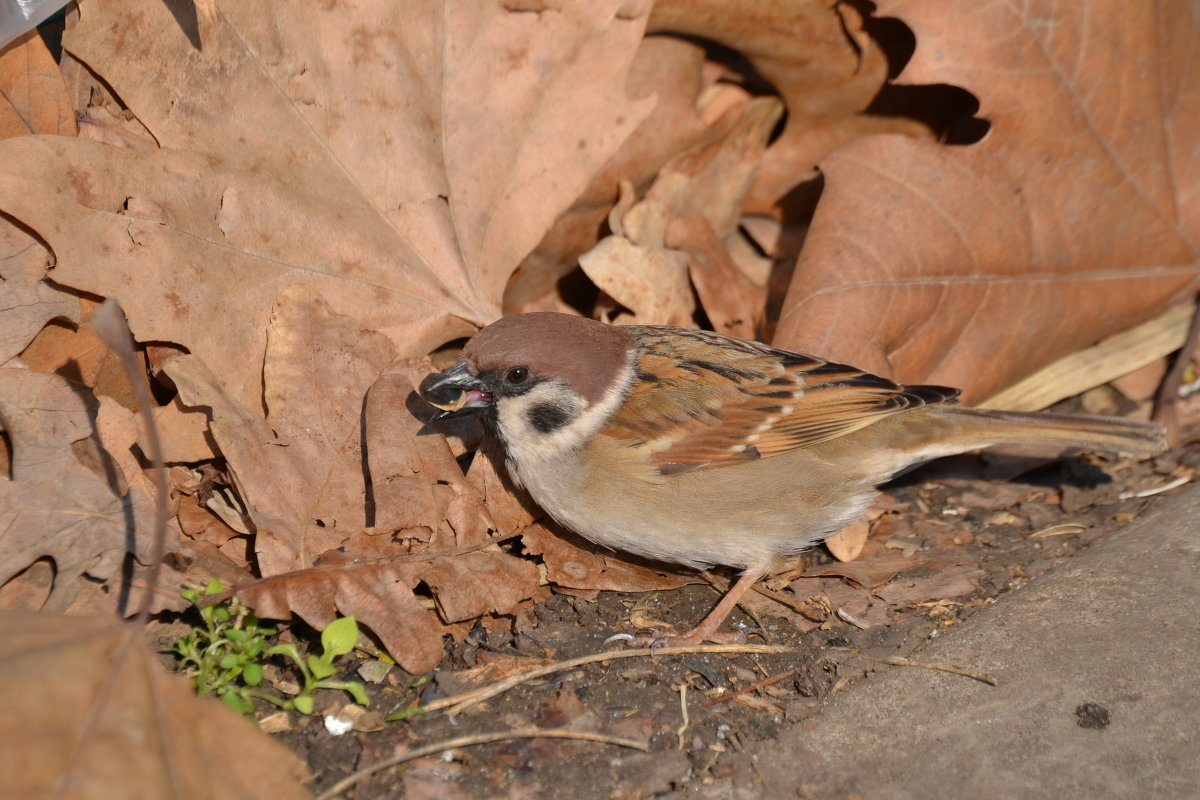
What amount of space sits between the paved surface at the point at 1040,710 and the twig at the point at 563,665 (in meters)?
0.41

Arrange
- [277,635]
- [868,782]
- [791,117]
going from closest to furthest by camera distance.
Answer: [868,782], [277,635], [791,117]

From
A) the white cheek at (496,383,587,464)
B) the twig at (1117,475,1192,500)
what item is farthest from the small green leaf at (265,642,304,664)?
the twig at (1117,475,1192,500)

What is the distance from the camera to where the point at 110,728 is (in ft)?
7.82

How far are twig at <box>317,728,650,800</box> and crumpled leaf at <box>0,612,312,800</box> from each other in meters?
0.20

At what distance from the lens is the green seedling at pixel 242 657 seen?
3.15 m

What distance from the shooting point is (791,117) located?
5469 millimetres

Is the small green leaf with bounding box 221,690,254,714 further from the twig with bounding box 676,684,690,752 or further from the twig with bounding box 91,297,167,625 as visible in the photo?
the twig with bounding box 676,684,690,752

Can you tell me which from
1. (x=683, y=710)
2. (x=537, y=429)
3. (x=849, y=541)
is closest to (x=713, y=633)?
(x=683, y=710)

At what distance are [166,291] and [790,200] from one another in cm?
317

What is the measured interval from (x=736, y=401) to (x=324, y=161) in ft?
6.05

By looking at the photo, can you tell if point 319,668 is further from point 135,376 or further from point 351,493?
point 135,376

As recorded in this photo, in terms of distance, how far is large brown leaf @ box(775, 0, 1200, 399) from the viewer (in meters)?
4.65

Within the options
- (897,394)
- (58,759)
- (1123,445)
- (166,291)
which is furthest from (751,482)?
(58,759)

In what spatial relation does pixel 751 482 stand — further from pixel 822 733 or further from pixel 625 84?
pixel 625 84
